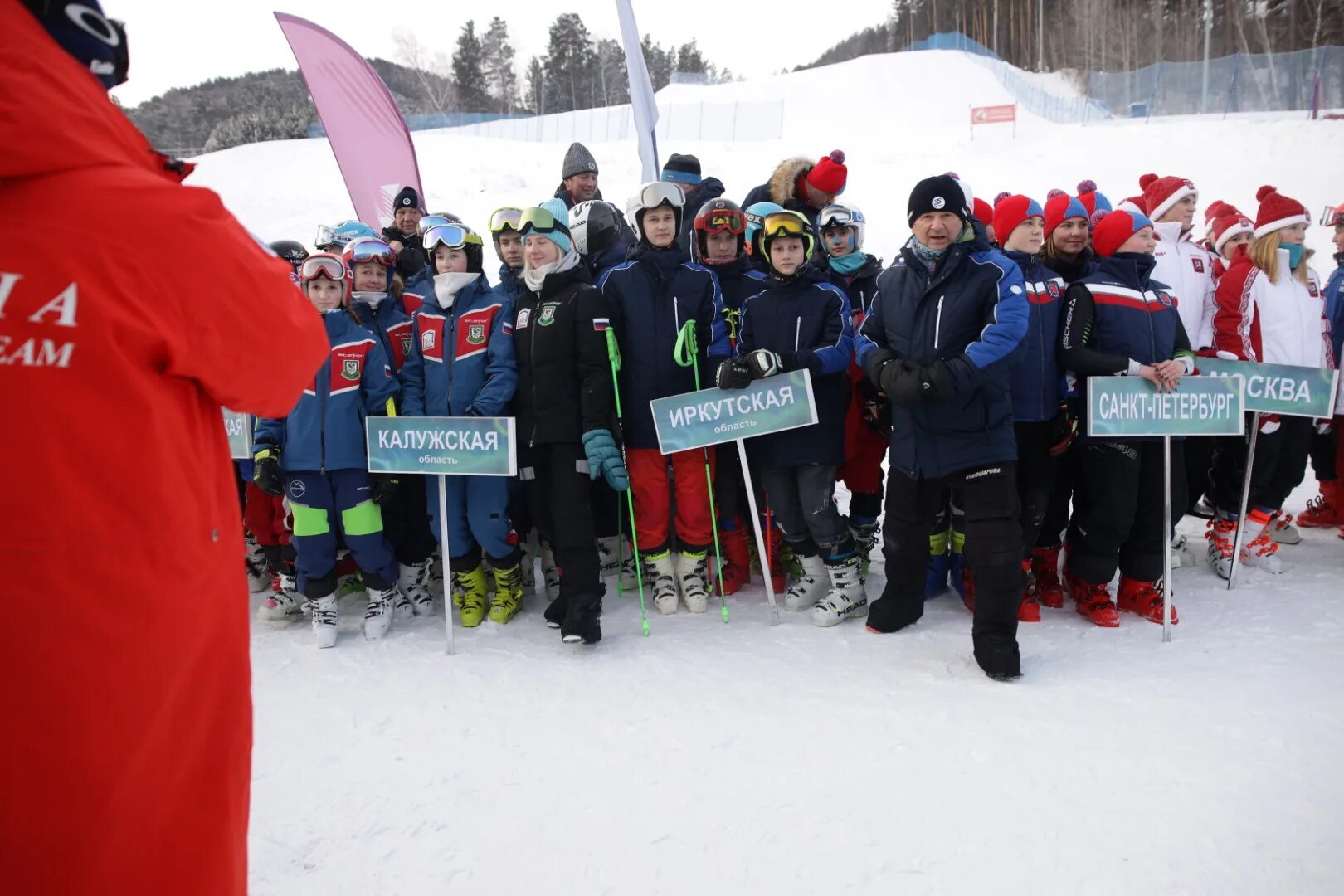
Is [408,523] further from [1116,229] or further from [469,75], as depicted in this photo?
[469,75]

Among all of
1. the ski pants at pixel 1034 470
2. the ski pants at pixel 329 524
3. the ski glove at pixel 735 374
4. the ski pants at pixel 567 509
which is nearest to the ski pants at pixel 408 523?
the ski pants at pixel 329 524

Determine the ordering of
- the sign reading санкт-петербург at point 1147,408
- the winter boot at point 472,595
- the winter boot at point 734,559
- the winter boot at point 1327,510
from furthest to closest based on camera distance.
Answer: the winter boot at point 1327,510 → the winter boot at point 734,559 → the winter boot at point 472,595 → the sign reading санкт-петербург at point 1147,408

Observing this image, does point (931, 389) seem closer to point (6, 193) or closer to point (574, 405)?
point (574, 405)

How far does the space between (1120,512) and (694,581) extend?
2.34 metres

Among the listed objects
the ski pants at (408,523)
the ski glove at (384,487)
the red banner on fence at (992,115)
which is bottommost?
the ski pants at (408,523)

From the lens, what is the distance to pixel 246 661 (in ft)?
5.23

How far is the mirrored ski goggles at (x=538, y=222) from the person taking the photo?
4.36 meters

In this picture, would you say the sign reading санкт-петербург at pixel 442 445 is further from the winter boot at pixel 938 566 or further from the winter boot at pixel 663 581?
the winter boot at pixel 938 566

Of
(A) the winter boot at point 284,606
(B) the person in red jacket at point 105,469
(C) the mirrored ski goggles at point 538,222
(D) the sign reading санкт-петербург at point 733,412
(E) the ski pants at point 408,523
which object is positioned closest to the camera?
(B) the person in red jacket at point 105,469

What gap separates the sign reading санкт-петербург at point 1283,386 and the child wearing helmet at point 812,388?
7.01 ft

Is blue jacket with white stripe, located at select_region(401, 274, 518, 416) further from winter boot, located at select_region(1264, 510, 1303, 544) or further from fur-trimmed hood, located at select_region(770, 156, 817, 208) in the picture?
winter boot, located at select_region(1264, 510, 1303, 544)

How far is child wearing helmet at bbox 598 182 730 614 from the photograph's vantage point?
4508 mm

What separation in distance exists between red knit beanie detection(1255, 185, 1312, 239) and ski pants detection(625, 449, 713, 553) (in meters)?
3.76

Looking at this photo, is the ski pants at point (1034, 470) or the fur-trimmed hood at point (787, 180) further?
the fur-trimmed hood at point (787, 180)
